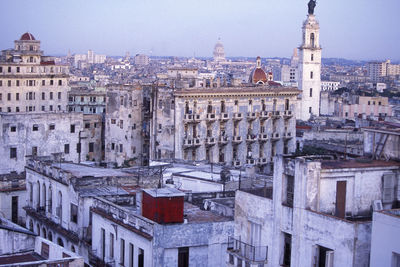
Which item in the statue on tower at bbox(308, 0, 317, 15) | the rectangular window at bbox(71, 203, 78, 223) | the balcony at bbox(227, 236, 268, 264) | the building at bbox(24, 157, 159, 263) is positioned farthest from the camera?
the statue on tower at bbox(308, 0, 317, 15)

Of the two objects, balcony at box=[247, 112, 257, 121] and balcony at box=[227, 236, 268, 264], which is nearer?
balcony at box=[227, 236, 268, 264]

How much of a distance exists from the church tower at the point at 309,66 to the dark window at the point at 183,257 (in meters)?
81.2

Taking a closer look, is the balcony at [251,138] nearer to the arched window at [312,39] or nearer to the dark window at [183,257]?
the arched window at [312,39]

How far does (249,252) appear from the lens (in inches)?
930

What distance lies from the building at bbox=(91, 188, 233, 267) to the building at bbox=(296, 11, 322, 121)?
8027 cm

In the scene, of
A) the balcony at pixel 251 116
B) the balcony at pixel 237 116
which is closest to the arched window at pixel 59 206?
the balcony at pixel 237 116

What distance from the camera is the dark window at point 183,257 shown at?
2777 centimetres

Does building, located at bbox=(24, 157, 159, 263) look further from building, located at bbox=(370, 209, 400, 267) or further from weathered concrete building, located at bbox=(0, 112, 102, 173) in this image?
weathered concrete building, located at bbox=(0, 112, 102, 173)

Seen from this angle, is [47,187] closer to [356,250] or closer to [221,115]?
[356,250]

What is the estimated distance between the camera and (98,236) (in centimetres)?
3170

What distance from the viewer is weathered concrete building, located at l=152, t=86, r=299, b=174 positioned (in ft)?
225

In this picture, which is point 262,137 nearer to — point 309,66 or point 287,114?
point 287,114

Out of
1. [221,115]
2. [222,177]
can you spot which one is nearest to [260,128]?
[221,115]

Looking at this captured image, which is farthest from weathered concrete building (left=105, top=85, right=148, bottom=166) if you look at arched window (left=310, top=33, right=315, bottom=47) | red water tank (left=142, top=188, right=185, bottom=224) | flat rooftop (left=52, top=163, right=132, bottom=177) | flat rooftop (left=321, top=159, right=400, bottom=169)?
flat rooftop (left=321, top=159, right=400, bottom=169)
